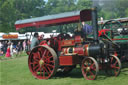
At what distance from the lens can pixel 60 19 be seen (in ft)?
20.0

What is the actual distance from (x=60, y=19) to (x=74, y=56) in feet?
3.81

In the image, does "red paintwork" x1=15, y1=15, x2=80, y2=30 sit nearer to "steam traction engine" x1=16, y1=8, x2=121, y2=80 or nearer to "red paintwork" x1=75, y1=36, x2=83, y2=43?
"steam traction engine" x1=16, y1=8, x2=121, y2=80

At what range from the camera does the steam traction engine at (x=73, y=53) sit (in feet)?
19.0

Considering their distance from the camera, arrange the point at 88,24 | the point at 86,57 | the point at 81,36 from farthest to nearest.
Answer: the point at 88,24 < the point at 81,36 < the point at 86,57

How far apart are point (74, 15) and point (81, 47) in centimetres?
95

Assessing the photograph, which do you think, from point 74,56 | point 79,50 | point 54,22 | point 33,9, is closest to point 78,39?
point 79,50

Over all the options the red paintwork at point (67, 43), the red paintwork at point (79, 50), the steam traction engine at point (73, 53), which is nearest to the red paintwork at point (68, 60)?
the steam traction engine at point (73, 53)

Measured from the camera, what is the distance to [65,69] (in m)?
6.59

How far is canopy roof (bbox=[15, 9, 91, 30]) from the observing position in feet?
19.1

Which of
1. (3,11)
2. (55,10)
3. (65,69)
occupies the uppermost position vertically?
(55,10)

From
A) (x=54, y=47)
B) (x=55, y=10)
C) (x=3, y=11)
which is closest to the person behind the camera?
(x=54, y=47)

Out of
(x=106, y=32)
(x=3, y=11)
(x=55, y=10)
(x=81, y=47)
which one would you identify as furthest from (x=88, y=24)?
(x=55, y=10)

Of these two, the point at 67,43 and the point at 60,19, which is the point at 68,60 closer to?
the point at 67,43

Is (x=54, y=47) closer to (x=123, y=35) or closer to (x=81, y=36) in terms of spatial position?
(x=81, y=36)
